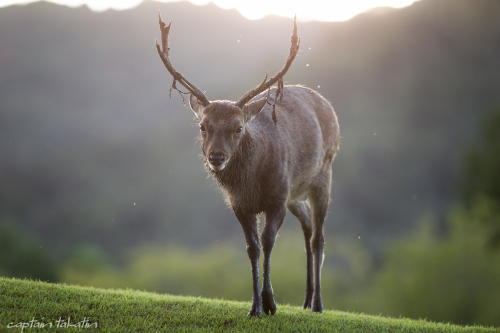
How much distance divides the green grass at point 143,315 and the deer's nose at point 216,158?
1956 millimetres

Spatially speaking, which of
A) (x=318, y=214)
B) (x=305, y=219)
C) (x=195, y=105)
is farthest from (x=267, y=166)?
(x=305, y=219)

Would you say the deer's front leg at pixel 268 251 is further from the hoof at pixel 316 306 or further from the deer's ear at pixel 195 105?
the deer's ear at pixel 195 105

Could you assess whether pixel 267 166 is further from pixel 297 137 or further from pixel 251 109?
pixel 297 137

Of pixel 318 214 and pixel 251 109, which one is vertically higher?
pixel 251 109

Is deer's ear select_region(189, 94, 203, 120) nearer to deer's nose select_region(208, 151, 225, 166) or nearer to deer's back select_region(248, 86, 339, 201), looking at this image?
deer's back select_region(248, 86, 339, 201)

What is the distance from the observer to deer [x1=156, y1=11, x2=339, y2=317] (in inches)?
231

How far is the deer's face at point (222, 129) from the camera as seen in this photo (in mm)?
5617

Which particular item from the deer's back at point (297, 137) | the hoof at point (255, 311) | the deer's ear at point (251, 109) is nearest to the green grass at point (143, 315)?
the hoof at point (255, 311)

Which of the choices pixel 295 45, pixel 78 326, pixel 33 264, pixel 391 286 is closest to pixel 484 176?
pixel 391 286

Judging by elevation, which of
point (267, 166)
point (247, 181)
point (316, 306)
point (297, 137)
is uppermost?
point (297, 137)

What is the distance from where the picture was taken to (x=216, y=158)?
218 inches

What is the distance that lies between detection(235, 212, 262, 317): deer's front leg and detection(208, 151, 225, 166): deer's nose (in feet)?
3.58

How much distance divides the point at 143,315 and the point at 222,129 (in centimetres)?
257

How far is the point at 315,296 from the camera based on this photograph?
7520 mm
